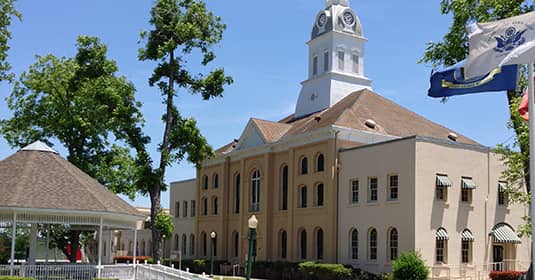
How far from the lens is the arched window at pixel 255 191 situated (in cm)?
5181

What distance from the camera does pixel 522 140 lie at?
25312 millimetres

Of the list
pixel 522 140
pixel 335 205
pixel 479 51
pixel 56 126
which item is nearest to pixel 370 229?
pixel 335 205

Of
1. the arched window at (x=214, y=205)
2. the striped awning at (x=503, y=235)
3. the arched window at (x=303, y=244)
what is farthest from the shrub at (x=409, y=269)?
the arched window at (x=214, y=205)

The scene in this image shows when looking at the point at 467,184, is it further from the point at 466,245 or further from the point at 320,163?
the point at 320,163

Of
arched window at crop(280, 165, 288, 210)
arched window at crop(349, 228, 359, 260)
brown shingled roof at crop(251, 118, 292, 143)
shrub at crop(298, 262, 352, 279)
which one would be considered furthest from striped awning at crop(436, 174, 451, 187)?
brown shingled roof at crop(251, 118, 292, 143)

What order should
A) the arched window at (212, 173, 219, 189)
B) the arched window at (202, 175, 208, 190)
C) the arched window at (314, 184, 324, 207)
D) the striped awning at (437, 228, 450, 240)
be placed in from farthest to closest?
the arched window at (202, 175, 208, 190) → the arched window at (212, 173, 219, 189) → the arched window at (314, 184, 324, 207) → the striped awning at (437, 228, 450, 240)

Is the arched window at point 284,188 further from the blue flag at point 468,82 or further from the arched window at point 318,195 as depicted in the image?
the blue flag at point 468,82

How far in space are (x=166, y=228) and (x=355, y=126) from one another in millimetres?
13743

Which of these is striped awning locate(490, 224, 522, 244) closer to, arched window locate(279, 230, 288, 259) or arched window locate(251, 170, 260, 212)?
arched window locate(279, 230, 288, 259)

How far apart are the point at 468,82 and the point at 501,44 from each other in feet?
3.68

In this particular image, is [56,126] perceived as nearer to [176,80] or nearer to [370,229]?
[176,80]

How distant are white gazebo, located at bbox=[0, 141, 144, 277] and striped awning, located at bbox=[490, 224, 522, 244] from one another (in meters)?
20.0

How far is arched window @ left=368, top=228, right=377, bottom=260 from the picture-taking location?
135 feet

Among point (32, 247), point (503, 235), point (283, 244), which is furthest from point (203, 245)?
point (32, 247)
